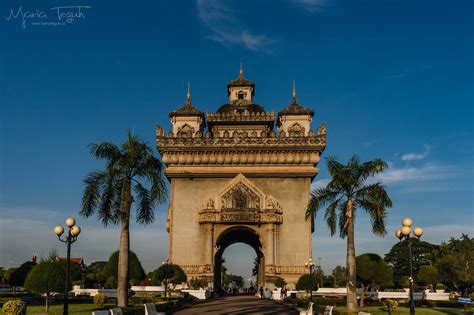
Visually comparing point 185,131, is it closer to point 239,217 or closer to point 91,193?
point 239,217

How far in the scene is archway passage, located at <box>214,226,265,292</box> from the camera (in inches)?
1710

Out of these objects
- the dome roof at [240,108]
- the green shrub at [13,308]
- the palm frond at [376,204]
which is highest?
the dome roof at [240,108]

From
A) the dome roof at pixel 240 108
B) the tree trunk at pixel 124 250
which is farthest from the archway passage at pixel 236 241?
the tree trunk at pixel 124 250

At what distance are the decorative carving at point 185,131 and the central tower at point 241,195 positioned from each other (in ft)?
4.63

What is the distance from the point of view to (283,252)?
139 feet

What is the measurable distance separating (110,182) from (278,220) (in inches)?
856

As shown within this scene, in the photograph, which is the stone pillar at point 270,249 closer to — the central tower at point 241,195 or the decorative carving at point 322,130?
the central tower at point 241,195

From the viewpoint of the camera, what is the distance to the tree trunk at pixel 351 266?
22.6 m

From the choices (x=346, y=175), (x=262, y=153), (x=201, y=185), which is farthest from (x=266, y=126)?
(x=346, y=175)

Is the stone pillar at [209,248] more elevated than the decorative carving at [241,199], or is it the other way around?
the decorative carving at [241,199]

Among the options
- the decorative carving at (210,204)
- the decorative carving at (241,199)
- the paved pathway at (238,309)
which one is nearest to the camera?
the paved pathway at (238,309)

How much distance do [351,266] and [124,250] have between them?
411 inches

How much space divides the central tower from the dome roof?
6.22 m

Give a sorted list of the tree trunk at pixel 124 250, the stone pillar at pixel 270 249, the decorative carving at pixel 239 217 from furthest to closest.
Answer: the decorative carving at pixel 239 217, the stone pillar at pixel 270 249, the tree trunk at pixel 124 250
